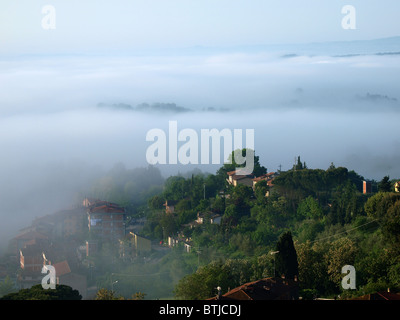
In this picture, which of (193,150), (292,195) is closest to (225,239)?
(292,195)

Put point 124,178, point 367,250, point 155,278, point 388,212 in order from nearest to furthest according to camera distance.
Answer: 1. point 367,250
2. point 388,212
3. point 155,278
4. point 124,178

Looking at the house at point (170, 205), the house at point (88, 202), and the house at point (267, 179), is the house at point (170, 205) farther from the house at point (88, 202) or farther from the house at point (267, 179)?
the house at point (88, 202)

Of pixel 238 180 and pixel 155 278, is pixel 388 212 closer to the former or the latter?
pixel 155 278

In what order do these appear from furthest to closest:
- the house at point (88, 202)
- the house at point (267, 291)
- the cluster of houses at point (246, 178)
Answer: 1. the house at point (88, 202)
2. the cluster of houses at point (246, 178)
3. the house at point (267, 291)

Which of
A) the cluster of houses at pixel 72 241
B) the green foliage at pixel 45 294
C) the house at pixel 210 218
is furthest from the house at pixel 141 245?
the green foliage at pixel 45 294

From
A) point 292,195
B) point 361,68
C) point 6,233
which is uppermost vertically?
point 361,68

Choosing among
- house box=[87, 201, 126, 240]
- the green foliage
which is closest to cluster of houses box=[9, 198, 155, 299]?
house box=[87, 201, 126, 240]
